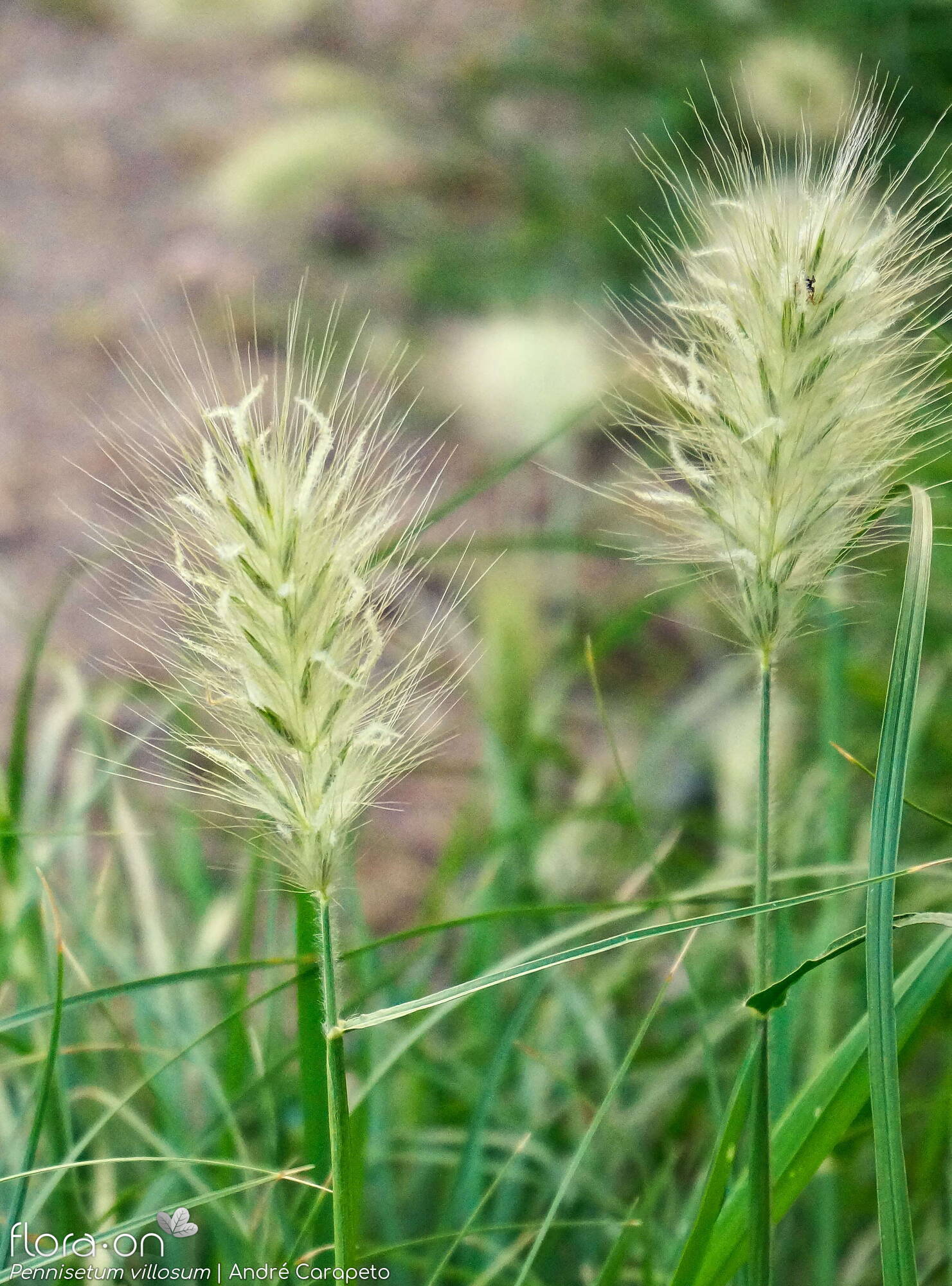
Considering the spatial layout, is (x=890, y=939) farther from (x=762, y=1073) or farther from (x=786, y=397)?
(x=786, y=397)

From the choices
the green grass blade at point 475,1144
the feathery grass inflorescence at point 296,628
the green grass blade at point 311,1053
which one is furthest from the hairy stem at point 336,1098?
the green grass blade at point 475,1144

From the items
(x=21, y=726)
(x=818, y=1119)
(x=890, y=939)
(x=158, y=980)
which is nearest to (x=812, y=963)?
(x=890, y=939)

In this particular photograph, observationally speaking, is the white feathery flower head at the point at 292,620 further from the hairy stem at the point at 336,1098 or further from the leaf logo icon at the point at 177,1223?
the leaf logo icon at the point at 177,1223

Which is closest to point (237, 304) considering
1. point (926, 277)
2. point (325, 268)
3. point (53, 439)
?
point (325, 268)

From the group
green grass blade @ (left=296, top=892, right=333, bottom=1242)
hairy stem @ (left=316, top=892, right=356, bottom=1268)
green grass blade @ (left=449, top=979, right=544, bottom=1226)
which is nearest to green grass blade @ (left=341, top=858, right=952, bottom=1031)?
hairy stem @ (left=316, top=892, right=356, bottom=1268)

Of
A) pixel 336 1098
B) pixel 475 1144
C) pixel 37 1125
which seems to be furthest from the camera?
pixel 475 1144

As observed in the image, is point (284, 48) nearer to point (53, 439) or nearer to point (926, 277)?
point (53, 439)

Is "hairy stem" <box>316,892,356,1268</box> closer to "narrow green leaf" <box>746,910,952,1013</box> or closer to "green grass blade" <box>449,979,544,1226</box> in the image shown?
"narrow green leaf" <box>746,910,952,1013</box>
